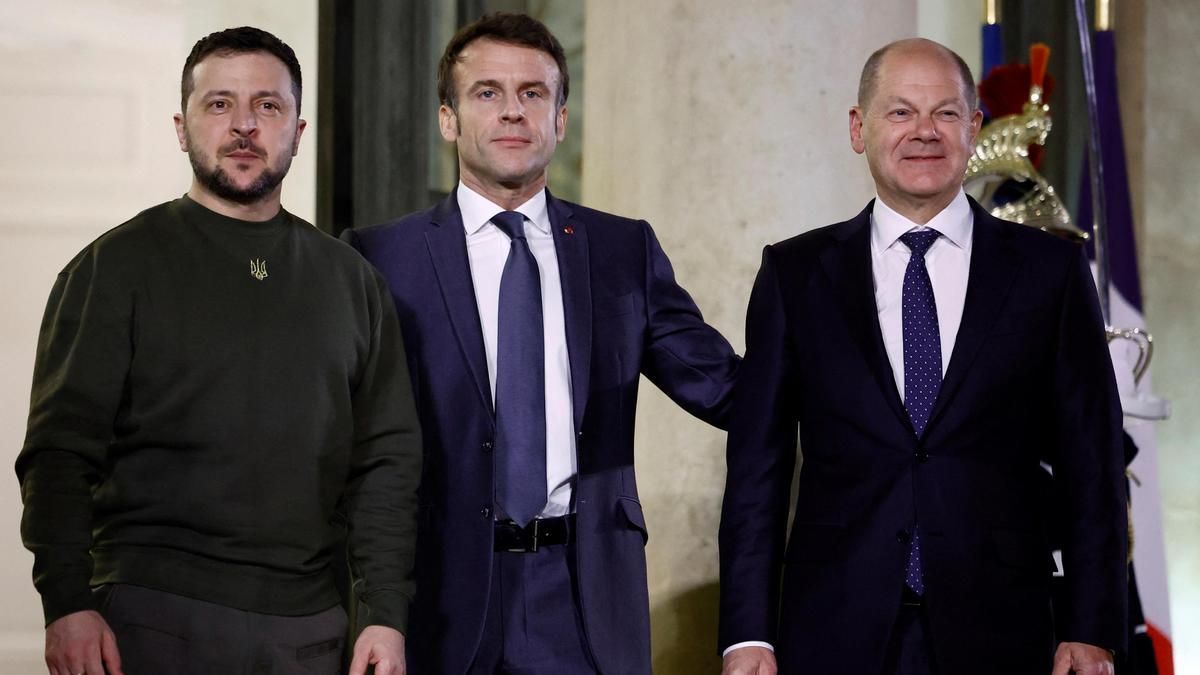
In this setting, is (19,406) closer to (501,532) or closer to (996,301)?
(501,532)

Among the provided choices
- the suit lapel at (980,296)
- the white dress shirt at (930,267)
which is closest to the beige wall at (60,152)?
the white dress shirt at (930,267)

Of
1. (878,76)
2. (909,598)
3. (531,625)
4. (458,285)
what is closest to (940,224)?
(878,76)

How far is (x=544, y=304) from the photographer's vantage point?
2662 mm

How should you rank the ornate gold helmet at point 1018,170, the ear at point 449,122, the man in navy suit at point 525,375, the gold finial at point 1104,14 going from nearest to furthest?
the man in navy suit at point 525,375 < the ear at point 449,122 < the ornate gold helmet at point 1018,170 < the gold finial at point 1104,14

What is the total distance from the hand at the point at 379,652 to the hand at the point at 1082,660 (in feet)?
3.55

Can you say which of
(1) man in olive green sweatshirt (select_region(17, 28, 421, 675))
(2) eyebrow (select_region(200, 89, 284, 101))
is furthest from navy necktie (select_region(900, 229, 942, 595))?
(2) eyebrow (select_region(200, 89, 284, 101))

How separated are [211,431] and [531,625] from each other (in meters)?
0.66

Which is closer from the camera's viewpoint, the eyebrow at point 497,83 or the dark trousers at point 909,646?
the dark trousers at point 909,646

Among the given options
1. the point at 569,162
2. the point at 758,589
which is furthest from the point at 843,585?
the point at 569,162

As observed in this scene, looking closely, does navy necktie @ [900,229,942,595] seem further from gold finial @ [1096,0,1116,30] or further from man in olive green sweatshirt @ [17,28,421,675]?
gold finial @ [1096,0,1116,30]

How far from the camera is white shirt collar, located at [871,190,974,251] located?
2.54m

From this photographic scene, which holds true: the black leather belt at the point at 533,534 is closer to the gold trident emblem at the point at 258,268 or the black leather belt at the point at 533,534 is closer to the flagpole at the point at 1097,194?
the gold trident emblem at the point at 258,268

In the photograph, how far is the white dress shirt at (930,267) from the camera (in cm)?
247

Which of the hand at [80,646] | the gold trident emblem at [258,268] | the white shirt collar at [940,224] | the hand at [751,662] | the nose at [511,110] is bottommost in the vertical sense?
the hand at [751,662]
